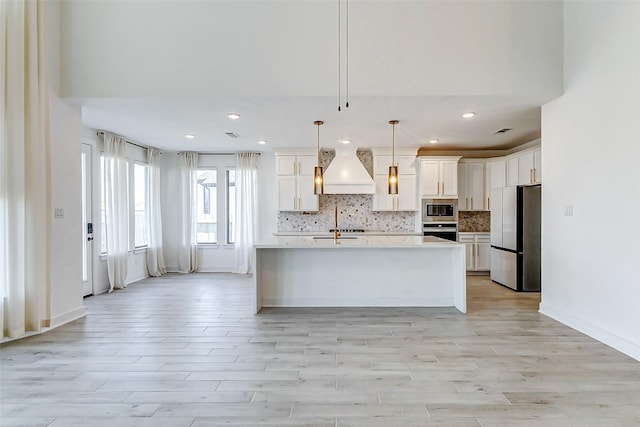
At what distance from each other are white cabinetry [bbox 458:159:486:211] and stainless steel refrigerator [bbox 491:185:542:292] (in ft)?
4.19

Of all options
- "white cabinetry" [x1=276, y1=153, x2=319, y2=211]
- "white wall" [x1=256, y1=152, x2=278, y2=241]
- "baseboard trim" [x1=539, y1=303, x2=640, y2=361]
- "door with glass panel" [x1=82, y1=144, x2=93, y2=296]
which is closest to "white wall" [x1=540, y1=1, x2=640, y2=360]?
"baseboard trim" [x1=539, y1=303, x2=640, y2=361]

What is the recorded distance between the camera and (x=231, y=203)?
7.55m

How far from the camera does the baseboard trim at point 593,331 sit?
3.02 meters

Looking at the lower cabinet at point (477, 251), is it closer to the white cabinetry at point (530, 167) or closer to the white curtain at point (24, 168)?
the white cabinetry at point (530, 167)

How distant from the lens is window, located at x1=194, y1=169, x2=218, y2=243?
7.53m

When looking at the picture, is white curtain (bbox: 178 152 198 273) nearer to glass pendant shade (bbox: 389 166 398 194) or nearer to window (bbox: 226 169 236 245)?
window (bbox: 226 169 236 245)

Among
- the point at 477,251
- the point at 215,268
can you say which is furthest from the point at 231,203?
the point at 477,251

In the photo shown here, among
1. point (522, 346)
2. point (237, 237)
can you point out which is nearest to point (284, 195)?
point (237, 237)

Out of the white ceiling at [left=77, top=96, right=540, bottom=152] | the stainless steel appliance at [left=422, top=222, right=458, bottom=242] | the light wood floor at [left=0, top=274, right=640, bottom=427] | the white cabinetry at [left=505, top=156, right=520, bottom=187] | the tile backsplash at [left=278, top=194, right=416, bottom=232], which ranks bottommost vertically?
the light wood floor at [left=0, top=274, right=640, bottom=427]

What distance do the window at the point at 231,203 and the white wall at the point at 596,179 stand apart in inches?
221

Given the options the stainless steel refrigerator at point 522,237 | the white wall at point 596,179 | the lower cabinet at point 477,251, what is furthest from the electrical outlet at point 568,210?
the lower cabinet at point 477,251

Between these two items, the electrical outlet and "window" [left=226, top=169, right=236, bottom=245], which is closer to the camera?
the electrical outlet

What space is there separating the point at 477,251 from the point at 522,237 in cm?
161

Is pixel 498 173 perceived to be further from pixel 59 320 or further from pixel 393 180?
pixel 59 320
